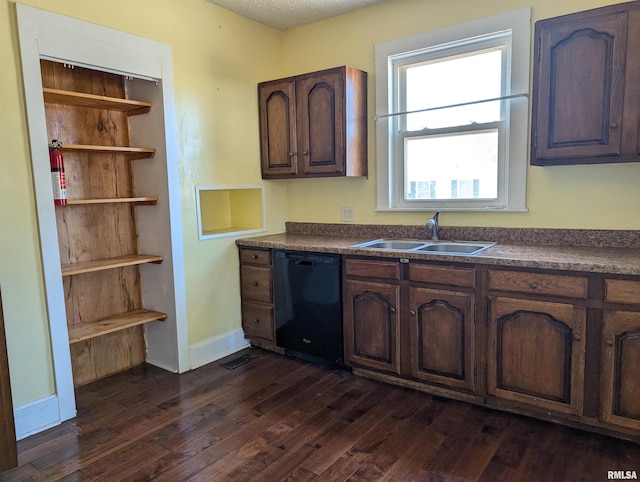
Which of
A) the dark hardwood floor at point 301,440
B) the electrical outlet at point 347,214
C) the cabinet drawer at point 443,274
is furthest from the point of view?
the electrical outlet at point 347,214

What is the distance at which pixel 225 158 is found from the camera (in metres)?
3.38

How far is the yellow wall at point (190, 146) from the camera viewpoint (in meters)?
2.25

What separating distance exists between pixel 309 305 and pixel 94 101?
6.17 ft

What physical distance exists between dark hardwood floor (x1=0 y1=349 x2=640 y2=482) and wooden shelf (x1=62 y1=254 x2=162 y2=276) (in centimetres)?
81

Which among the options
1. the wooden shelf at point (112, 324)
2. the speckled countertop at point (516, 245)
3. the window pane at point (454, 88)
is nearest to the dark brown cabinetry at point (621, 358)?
the speckled countertop at point (516, 245)

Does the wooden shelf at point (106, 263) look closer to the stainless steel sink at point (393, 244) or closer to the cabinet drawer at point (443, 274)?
the stainless steel sink at point (393, 244)

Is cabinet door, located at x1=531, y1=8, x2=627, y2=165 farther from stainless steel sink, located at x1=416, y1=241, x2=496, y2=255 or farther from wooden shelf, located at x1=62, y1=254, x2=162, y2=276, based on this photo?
wooden shelf, located at x1=62, y1=254, x2=162, y2=276

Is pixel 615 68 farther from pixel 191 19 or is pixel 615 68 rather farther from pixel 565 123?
pixel 191 19

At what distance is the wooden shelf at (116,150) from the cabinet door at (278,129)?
0.93 meters

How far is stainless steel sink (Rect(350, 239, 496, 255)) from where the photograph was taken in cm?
278

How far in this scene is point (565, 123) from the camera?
2.32 meters

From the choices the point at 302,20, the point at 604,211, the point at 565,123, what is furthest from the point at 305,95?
the point at 604,211

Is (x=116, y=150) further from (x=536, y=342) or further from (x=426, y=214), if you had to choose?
(x=536, y=342)

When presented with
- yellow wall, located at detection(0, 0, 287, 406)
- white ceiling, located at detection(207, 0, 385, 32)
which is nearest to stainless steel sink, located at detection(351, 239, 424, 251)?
yellow wall, located at detection(0, 0, 287, 406)
